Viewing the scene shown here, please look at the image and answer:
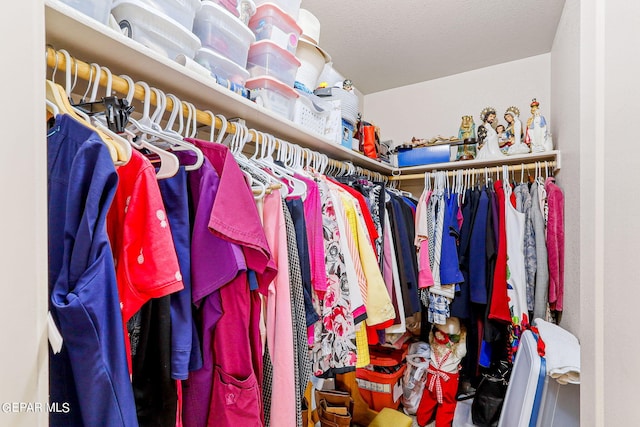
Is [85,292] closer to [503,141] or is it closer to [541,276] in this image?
[541,276]

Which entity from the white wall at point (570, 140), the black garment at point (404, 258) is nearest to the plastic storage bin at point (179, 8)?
the black garment at point (404, 258)

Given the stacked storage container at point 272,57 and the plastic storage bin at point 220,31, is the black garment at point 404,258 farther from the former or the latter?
the plastic storage bin at point 220,31

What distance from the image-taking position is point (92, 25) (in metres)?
0.66

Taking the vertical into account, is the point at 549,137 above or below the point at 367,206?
above

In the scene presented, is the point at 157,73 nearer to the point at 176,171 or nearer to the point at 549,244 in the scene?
the point at 176,171

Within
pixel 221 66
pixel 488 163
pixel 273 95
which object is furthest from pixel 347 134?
pixel 488 163

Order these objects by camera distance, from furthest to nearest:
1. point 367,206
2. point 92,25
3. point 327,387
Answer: point 327,387
point 367,206
point 92,25

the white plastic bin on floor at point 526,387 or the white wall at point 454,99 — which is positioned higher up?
the white wall at point 454,99

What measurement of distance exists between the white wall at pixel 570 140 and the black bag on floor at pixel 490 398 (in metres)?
0.42

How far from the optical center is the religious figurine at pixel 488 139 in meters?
1.97

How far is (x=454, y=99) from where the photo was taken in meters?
2.42
